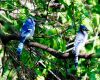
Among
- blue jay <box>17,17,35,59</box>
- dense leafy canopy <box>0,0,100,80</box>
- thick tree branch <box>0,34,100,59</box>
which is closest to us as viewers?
thick tree branch <box>0,34,100,59</box>

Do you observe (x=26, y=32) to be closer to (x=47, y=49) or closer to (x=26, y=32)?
(x=26, y=32)

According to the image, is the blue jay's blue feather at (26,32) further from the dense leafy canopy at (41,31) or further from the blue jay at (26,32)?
the dense leafy canopy at (41,31)

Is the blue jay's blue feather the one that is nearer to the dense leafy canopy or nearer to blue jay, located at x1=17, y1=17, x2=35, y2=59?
blue jay, located at x1=17, y1=17, x2=35, y2=59

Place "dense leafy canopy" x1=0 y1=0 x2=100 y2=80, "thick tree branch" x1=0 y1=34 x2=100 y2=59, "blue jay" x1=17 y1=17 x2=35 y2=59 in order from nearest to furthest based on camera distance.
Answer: "thick tree branch" x1=0 y1=34 x2=100 y2=59
"blue jay" x1=17 y1=17 x2=35 y2=59
"dense leafy canopy" x1=0 y1=0 x2=100 y2=80

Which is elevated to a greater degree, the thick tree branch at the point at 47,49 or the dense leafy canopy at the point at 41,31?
the thick tree branch at the point at 47,49

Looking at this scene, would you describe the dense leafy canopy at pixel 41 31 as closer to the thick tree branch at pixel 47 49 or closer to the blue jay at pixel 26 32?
the blue jay at pixel 26 32

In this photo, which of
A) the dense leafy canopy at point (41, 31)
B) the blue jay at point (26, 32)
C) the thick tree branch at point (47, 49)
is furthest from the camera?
the dense leafy canopy at point (41, 31)

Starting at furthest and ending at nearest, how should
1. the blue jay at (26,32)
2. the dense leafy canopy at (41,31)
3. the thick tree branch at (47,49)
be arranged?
1. the dense leafy canopy at (41,31)
2. the blue jay at (26,32)
3. the thick tree branch at (47,49)

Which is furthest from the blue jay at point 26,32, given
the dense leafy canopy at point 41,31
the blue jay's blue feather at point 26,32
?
the dense leafy canopy at point 41,31

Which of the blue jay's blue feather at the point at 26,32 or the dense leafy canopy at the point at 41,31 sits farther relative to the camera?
the dense leafy canopy at the point at 41,31

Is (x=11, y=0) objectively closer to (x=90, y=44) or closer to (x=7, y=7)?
(x=7, y=7)

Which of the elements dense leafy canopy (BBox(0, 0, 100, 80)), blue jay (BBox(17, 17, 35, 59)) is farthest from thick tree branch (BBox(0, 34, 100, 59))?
dense leafy canopy (BBox(0, 0, 100, 80))

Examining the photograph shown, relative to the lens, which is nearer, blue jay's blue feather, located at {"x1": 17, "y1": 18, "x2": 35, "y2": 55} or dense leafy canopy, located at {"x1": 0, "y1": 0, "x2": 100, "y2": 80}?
blue jay's blue feather, located at {"x1": 17, "y1": 18, "x2": 35, "y2": 55}

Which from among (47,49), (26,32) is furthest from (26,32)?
(47,49)
